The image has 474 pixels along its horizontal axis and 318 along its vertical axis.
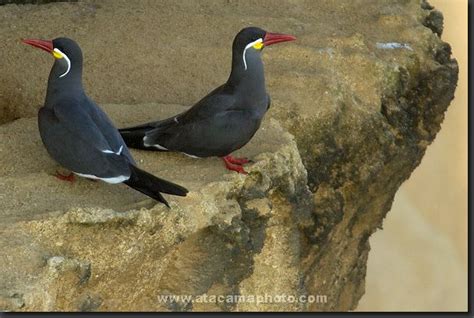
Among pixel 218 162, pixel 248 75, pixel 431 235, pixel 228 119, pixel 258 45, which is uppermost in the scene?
pixel 258 45

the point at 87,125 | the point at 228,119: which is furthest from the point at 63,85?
the point at 228,119

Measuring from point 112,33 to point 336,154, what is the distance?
62.2 inches

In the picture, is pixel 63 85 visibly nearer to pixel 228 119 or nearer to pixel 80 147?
pixel 80 147

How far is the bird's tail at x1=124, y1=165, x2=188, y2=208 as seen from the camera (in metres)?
4.80

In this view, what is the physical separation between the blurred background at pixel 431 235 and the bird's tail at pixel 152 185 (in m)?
6.10

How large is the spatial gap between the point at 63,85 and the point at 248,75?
85 centimetres

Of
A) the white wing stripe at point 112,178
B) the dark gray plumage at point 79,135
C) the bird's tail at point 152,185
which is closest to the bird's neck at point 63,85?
the dark gray plumage at point 79,135

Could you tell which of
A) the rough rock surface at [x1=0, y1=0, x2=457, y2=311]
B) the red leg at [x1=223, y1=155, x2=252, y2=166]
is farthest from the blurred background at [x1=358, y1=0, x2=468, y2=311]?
the red leg at [x1=223, y1=155, x2=252, y2=166]

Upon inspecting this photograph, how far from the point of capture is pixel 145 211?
4.87 metres

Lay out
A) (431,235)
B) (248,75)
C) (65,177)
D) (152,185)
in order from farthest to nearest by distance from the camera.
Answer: (431,235) < (248,75) < (65,177) < (152,185)

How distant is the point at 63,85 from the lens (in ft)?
17.3

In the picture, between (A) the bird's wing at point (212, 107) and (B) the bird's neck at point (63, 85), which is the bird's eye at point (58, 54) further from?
(A) the bird's wing at point (212, 107)

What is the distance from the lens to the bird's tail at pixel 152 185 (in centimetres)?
480

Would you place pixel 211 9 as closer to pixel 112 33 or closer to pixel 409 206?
pixel 112 33
